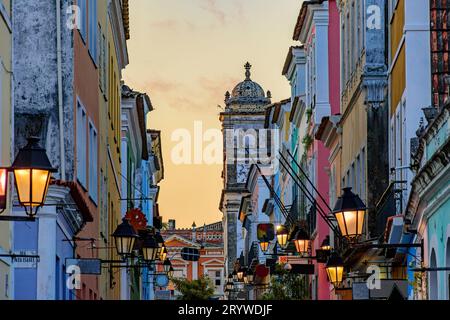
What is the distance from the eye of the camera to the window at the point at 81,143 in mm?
29344

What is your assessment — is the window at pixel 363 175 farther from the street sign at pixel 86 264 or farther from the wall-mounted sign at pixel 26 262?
the wall-mounted sign at pixel 26 262

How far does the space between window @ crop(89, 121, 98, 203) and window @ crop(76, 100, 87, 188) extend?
5.41ft

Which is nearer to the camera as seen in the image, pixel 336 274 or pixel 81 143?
pixel 336 274

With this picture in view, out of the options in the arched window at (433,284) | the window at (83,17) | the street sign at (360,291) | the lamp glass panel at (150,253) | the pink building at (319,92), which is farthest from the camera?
the pink building at (319,92)

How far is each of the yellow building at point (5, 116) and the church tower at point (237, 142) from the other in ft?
349

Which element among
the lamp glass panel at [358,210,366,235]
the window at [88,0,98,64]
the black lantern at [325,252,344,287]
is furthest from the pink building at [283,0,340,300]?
the lamp glass panel at [358,210,366,235]

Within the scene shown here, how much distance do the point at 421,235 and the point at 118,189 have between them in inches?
985

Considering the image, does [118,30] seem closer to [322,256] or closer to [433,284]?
[322,256]

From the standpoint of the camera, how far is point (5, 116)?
21859mm

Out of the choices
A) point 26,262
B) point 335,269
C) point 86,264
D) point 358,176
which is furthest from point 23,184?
point 358,176

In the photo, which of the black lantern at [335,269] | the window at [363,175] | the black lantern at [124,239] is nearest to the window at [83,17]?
the black lantern at [124,239]

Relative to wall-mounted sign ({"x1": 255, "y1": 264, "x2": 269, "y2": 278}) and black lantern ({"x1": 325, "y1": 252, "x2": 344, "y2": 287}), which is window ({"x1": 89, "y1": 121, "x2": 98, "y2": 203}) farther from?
wall-mounted sign ({"x1": 255, "y1": 264, "x2": 269, "y2": 278})

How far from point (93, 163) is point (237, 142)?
104364 millimetres

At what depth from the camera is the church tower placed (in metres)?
131
